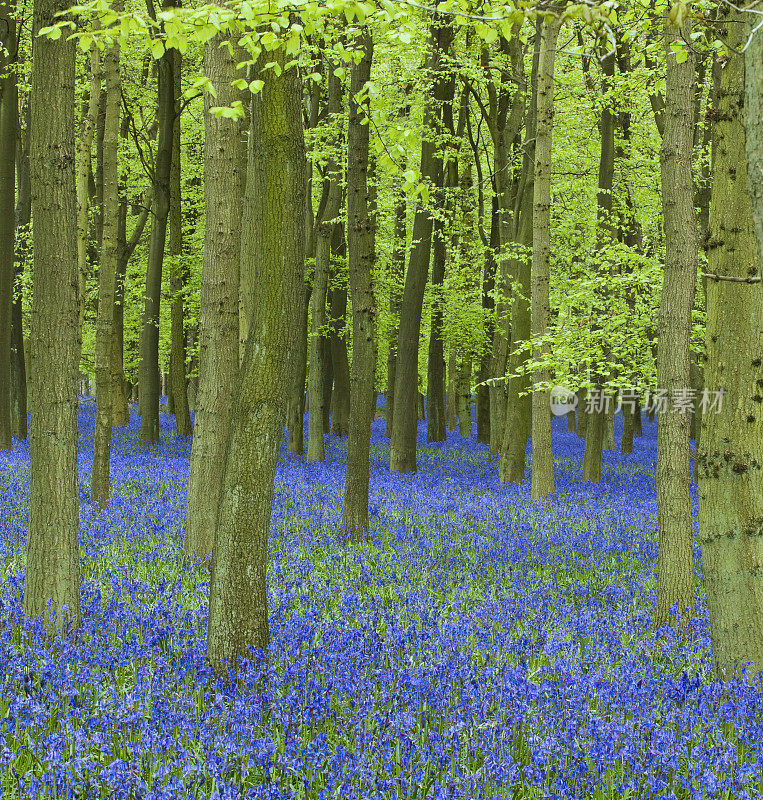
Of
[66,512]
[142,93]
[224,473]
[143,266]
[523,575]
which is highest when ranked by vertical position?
[142,93]

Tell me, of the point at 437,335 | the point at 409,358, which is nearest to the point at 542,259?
the point at 409,358

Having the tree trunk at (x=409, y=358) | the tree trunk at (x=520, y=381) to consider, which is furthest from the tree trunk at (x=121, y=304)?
the tree trunk at (x=520, y=381)

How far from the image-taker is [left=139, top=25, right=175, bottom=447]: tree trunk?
60.9 ft

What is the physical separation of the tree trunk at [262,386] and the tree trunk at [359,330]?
16.9ft

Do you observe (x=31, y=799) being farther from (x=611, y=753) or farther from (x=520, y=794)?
(x=611, y=753)

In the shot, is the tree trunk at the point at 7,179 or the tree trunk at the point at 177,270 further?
the tree trunk at the point at 177,270

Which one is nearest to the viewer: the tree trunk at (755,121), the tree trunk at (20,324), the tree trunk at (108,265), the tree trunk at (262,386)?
the tree trunk at (755,121)

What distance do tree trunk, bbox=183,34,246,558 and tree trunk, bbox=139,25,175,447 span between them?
1060 centimetres

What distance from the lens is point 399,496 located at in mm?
14070

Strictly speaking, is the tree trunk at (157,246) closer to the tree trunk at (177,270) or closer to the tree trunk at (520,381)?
the tree trunk at (177,270)

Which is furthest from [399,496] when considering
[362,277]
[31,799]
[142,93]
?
[142,93]

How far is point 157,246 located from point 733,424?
17.3 metres

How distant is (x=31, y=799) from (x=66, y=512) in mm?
2716

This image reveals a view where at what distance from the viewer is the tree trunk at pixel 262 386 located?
5.07 metres
